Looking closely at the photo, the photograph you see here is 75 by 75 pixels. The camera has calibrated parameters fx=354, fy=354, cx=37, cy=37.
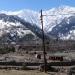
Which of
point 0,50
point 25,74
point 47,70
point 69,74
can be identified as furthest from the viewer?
point 0,50

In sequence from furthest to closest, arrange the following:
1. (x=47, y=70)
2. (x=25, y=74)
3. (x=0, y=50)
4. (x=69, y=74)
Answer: (x=0, y=50)
(x=47, y=70)
(x=25, y=74)
(x=69, y=74)

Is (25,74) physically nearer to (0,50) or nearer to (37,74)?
(37,74)

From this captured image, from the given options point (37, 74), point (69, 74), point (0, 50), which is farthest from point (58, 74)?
point (0, 50)

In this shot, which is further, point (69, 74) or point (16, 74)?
point (16, 74)

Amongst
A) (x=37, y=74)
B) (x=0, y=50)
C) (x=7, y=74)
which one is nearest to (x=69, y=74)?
(x=37, y=74)

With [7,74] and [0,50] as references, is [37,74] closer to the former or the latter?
[7,74]

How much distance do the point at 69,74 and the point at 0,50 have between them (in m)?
90.3

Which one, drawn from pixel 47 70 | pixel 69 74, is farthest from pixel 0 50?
pixel 69 74

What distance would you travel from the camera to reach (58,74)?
133 ft

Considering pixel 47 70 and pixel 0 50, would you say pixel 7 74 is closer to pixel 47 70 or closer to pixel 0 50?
pixel 47 70

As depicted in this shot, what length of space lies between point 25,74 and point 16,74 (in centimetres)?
99

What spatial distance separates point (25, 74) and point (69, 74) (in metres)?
5.96

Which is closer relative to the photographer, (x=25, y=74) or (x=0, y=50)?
(x=25, y=74)

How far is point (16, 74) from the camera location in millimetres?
38750
